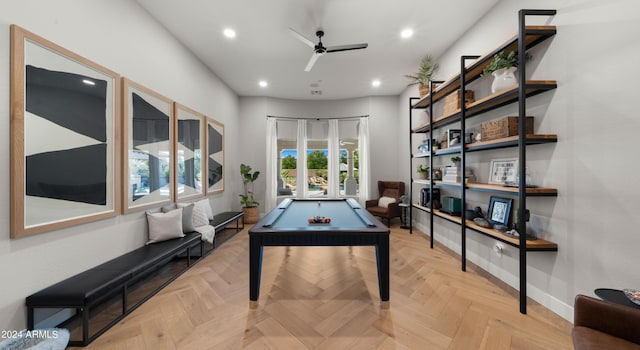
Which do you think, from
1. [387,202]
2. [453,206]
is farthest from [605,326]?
[387,202]

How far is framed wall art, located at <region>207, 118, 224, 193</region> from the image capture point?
4.35 m

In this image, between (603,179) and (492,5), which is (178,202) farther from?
(492,5)

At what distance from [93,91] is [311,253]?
121 inches

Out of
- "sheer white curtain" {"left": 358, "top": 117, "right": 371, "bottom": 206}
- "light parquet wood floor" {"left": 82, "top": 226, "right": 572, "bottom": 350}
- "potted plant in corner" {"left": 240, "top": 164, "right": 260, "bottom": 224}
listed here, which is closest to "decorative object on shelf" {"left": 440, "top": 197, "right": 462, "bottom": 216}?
"light parquet wood floor" {"left": 82, "top": 226, "right": 572, "bottom": 350}

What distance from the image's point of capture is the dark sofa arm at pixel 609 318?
110 centimetres

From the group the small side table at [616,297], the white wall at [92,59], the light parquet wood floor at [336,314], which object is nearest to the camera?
the small side table at [616,297]

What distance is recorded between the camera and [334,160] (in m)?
6.13

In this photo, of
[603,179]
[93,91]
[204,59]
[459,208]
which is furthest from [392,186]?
[93,91]

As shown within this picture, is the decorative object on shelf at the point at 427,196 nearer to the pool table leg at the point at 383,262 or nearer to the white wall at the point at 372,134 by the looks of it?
the white wall at the point at 372,134

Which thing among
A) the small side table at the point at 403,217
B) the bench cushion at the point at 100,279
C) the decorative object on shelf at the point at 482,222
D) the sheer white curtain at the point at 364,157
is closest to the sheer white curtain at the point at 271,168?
the sheer white curtain at the point at 364,157

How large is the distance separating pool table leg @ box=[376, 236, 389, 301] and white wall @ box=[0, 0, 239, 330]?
102 inches

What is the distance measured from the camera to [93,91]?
212 centimetres

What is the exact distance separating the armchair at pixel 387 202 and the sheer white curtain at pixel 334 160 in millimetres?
1002

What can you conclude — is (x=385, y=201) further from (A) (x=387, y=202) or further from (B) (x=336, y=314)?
(B) (x=336, y=314)
